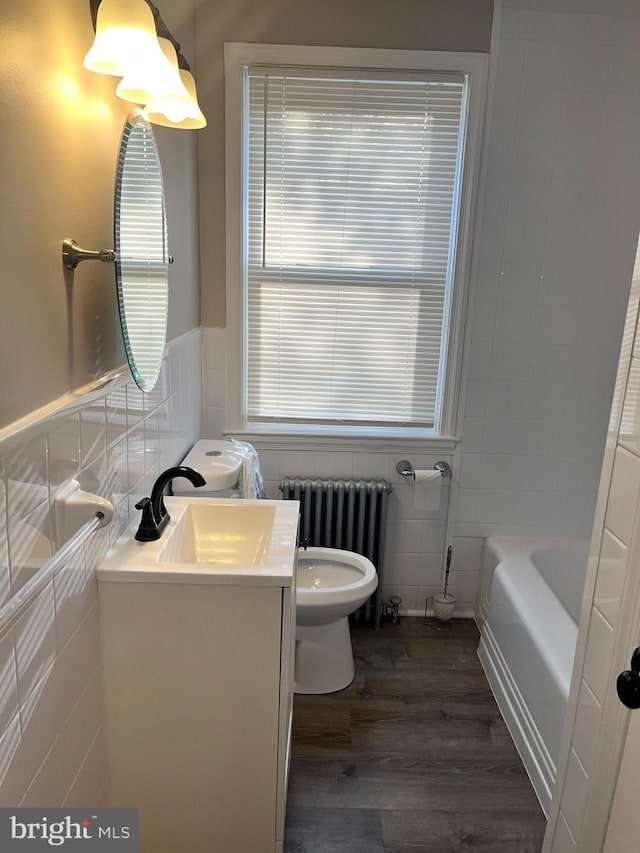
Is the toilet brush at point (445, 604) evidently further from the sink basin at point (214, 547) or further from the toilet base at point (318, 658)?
the sink basin at point (214, 547)

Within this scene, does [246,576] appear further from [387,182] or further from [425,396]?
[387,182]

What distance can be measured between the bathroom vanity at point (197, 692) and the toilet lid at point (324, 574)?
0.87 meters

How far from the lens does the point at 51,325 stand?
1.13 m

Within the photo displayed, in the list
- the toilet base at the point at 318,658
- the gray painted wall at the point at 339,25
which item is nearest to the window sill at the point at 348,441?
the toilet base at the point at 318,658

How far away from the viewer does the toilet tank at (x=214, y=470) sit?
2070 millimetres

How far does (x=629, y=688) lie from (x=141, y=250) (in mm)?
1382

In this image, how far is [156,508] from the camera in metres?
1.55

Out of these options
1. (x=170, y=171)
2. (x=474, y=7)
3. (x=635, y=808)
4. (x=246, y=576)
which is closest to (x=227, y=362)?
(x=170, y=171)

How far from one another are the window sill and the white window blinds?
3.3 inches

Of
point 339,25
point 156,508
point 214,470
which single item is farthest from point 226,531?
point 339,25

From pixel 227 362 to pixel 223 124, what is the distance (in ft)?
3.11

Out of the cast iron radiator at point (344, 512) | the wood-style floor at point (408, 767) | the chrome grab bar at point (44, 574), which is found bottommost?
the wood-style floor at point (408, 767)

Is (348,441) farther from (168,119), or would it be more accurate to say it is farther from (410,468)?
(168,119)

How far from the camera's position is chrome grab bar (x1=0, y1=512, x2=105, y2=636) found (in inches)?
37.2
